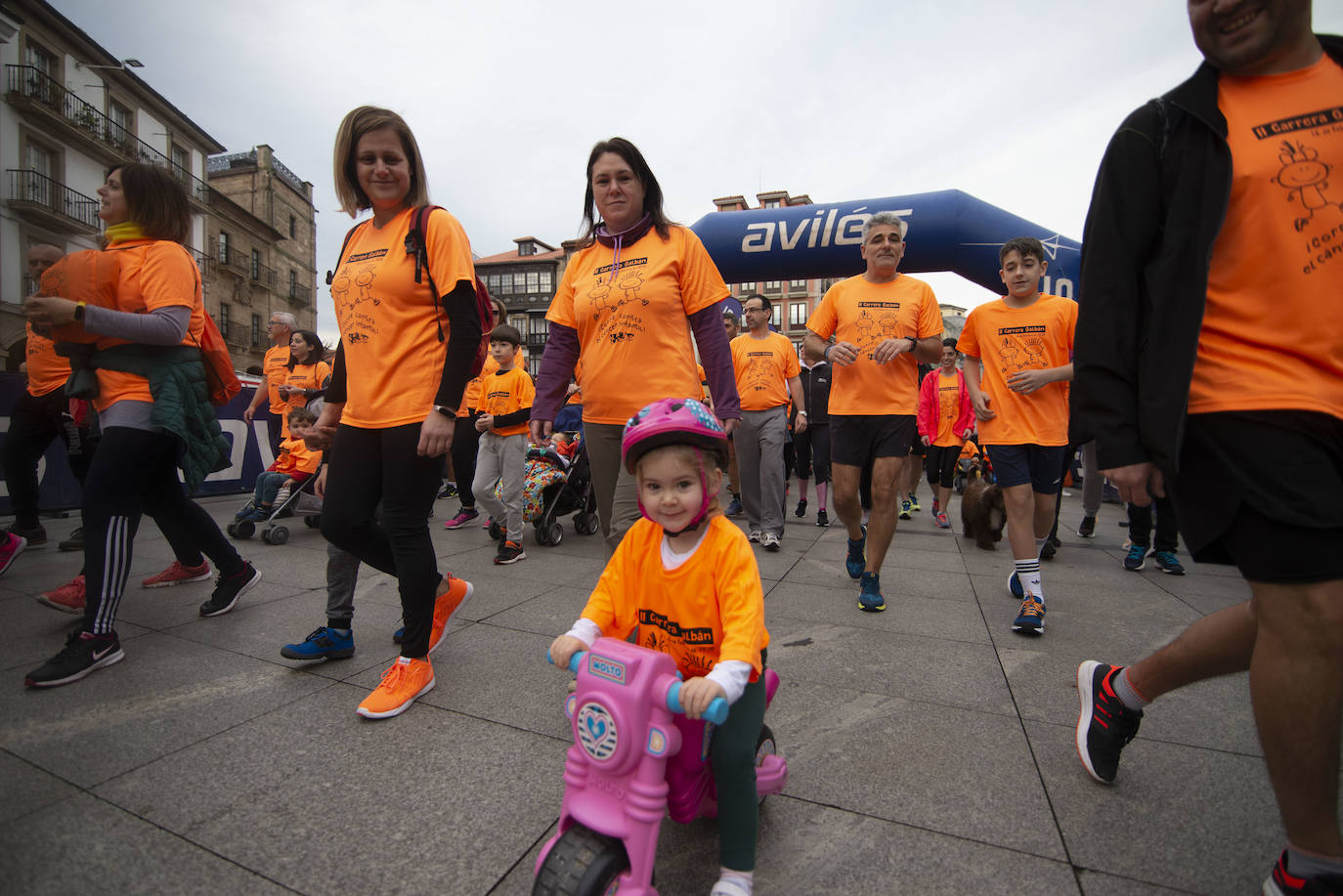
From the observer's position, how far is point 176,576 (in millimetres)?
3873

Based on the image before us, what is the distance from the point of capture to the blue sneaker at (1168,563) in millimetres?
4762

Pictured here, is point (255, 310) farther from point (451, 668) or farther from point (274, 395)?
point (451, 668)

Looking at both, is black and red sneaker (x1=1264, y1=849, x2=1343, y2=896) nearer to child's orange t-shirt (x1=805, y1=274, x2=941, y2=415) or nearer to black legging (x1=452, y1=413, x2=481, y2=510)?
child's orange t-shirt (x1=805, y1=274, x2=941, y2=415)

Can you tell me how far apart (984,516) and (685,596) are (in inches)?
194

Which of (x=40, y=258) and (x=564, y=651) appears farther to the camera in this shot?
(x=40, y=258)

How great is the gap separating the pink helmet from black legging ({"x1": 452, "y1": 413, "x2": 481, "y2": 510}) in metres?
4.30

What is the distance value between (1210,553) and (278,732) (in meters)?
2.72

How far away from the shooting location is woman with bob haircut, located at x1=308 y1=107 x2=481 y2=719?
2.43 meters

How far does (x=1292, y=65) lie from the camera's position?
137 centimetres

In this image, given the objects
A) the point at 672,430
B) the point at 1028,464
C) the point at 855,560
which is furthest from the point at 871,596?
the point at 672,430

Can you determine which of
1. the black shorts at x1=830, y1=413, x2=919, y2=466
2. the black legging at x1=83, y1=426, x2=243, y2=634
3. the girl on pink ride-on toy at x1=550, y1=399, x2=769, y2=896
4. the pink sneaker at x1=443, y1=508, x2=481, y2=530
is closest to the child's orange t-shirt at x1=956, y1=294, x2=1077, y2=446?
the black shorts at x1=830, y1=413, x2=919, y2=466

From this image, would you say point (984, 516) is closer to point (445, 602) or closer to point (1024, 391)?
point (1024, 391)

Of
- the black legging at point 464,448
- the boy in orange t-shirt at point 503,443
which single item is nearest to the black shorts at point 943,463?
the boy in orange t-shirt at point 503,443

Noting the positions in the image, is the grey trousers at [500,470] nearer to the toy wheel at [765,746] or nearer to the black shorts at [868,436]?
the black shorts at [868,436]
